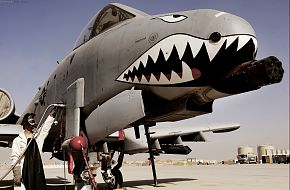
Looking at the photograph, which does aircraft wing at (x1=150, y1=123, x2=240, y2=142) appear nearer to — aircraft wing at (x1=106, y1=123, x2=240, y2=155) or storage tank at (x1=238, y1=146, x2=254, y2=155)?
aircraft wing at (x1=106, y1=123, x2=240, y2=155)

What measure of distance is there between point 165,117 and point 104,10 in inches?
109

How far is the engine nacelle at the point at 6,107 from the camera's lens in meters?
14.2

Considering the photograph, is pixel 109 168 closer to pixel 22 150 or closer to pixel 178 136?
pixel 22 150

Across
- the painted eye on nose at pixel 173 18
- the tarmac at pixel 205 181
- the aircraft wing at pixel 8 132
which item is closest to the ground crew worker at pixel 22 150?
the tarmac at pixel 205 181

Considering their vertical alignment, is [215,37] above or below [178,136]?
above

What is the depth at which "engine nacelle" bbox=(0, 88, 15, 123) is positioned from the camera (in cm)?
1420

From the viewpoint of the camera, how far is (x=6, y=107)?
1436 centimetres

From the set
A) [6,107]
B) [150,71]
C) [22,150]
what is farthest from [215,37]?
[6,107]

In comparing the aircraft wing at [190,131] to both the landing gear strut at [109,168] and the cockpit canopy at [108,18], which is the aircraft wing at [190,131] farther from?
the cockpit canopy at [108,18]

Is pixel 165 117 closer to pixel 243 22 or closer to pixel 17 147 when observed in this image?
pixel 243 22

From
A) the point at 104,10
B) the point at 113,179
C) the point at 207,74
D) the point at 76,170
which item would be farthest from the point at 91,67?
the point at 113,179

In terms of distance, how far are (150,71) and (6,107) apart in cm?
1107

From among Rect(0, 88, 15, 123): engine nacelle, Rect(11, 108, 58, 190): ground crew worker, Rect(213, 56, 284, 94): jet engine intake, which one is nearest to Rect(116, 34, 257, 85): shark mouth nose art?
Rect(213, 56, 284, 94): jet engine intake

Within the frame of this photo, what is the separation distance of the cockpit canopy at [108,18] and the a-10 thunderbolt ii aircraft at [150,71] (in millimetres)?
21
